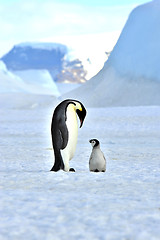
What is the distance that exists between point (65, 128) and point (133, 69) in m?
11.9

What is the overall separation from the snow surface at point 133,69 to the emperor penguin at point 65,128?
1004 cm

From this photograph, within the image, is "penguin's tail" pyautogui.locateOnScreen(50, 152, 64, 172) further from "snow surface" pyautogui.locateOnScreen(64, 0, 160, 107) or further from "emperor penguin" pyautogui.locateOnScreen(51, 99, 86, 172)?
"snow surface" pyautogui.locateOnScreen(64, 0, 160, 107)

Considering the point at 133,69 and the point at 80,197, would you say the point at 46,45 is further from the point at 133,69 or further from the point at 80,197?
the point at 80,197

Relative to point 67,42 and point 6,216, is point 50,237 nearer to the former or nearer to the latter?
point 6,216

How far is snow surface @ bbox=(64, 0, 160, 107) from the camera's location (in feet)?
46.6

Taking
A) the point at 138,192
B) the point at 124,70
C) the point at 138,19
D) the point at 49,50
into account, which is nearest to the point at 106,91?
the point at 124,70

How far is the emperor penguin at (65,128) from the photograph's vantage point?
3.57 metres

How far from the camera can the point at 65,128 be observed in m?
3.60

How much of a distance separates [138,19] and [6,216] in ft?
49.5

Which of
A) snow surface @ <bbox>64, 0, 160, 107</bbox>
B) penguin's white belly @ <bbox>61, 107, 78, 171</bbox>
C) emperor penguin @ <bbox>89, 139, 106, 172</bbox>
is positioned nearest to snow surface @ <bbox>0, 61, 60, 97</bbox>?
snow surface @ <bbox>64, 0, 160, 107</bbox>

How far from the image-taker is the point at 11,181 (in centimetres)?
306

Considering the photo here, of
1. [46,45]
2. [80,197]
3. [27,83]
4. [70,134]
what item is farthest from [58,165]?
[46,45]

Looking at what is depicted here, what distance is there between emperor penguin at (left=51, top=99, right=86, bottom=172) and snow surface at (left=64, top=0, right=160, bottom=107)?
1004 centimetres

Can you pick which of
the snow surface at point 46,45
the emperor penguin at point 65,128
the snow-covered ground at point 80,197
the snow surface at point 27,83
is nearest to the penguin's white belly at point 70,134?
the emperor penguin at point 65,128
